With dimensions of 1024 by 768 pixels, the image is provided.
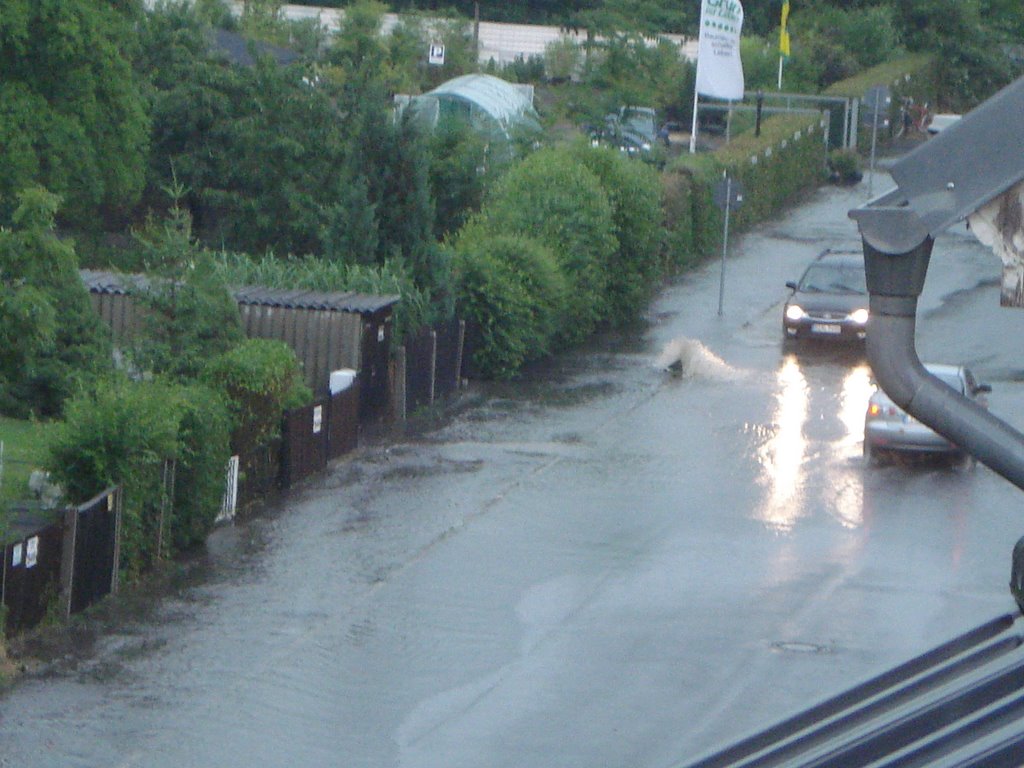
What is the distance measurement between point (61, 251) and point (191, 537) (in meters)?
3.49

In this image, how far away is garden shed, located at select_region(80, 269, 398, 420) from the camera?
69.4ft

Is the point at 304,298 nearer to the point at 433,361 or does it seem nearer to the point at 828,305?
the point at 433,361

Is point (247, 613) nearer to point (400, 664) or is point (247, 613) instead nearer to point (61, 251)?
point (400, 664)

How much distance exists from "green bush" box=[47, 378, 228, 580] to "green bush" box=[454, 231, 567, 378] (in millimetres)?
9347

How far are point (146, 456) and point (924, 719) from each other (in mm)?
11232

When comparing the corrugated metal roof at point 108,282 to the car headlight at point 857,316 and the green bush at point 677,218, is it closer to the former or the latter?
the car headlight at point 857,316

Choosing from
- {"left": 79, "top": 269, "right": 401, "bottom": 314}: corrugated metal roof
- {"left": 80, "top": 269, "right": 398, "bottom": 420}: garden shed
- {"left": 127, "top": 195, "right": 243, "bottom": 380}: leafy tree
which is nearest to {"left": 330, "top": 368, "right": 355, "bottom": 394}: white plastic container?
{"left": 80, "top": 269, "right": 398, "bottom": 420}: garden shed

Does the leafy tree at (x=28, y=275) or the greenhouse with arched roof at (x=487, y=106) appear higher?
the greenhouse with arched roof at (x=487, y=106)

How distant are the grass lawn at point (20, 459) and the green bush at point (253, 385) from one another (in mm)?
2094

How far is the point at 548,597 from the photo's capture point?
1456cm

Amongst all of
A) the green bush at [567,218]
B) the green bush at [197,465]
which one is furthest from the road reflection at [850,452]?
the green bush at [197,465]

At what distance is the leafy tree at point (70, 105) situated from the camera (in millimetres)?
30203

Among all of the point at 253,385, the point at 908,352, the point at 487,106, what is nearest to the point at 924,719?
the point at 908,352

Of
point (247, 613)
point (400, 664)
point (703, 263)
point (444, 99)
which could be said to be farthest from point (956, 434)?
point (444, 99)
